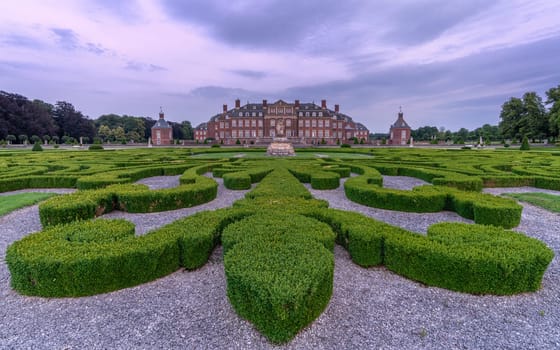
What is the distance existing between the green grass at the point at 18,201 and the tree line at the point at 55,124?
48.0m

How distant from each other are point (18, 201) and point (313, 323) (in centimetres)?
1013

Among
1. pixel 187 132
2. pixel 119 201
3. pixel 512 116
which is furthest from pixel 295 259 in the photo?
pixel 187 132

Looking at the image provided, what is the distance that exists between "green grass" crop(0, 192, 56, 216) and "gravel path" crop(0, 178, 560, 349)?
4703mm

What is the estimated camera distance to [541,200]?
8.59 metres

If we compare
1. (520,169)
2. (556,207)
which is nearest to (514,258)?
(556,207)

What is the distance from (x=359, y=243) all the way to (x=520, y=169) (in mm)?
12160

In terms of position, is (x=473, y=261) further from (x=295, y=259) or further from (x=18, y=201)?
(x=18, y=201)

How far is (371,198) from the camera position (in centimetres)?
831

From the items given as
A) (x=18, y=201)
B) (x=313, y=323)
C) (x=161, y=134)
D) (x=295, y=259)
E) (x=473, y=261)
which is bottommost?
(x=313, y=323)

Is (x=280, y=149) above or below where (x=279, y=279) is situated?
above

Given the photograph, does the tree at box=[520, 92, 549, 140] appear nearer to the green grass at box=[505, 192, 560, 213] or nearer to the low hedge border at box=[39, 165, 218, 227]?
the green grass at box=[505, 192, 560, 213]

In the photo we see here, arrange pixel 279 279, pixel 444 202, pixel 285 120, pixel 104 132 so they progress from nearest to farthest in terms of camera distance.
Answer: pixel 279 279 → pixel 444 202 → pixel 285 120 → pixel 104 132

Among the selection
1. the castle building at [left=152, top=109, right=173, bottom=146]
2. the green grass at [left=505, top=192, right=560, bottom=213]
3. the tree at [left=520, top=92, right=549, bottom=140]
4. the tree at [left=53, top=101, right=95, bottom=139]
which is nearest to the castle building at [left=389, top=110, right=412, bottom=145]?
the tree at [left=520, top=92, right=549, bottom=140]

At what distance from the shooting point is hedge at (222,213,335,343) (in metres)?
3.03
